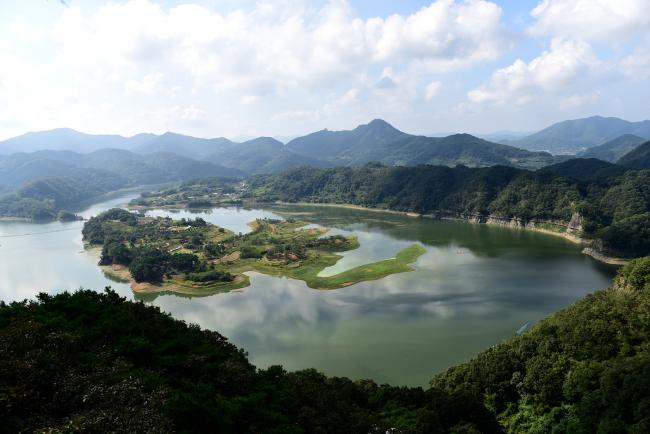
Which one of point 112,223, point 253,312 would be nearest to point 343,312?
point 253,312

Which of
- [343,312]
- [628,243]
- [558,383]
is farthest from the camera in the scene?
[628,243]

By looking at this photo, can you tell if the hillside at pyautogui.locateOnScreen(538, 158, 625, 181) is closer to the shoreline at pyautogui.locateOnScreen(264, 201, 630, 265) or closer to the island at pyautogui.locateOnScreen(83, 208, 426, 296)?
the shoreline at pyautogui.locateOnScreen(264, 201, 630, 265)

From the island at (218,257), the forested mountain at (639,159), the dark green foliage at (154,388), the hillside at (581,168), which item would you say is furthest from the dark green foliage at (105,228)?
the forested mountain at (639,159)

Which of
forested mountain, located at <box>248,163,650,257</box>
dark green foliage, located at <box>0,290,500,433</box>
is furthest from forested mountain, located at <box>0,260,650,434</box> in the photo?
forested mountain, located at <box>248,163,650,257</box>

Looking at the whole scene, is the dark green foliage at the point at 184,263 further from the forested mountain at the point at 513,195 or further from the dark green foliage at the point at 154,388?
the forested mountain at the point at 513,195

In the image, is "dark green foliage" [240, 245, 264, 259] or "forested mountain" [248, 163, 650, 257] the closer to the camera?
"dark green foliage" [240, 245, 264, 259]

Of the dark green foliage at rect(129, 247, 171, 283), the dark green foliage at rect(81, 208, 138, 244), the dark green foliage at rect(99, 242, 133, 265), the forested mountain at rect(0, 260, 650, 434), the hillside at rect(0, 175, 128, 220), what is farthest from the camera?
the hillside at rect(0, 175, 128, 220)

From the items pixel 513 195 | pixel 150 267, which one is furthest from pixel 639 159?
pixel 150 267

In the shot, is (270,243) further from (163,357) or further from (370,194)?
(370,194)
